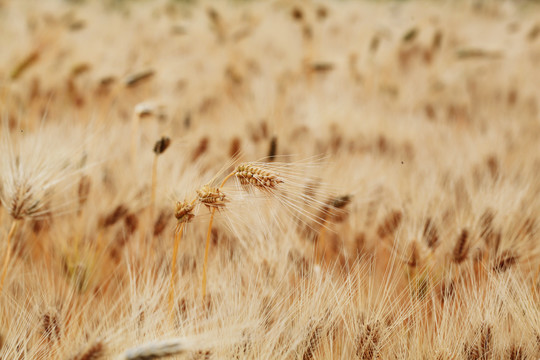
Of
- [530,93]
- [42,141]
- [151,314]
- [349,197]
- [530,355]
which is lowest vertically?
[530,355]

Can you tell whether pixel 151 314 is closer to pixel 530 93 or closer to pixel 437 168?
pixel 437 168

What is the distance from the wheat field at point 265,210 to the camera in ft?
2.78

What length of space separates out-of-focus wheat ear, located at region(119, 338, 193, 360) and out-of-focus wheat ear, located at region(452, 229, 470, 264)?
86 centimetres

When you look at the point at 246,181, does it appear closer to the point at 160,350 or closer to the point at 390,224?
the point at 160,350

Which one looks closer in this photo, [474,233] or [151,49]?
[474,233]

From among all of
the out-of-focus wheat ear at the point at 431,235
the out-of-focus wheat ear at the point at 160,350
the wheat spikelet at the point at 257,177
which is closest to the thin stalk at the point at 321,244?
the out-of-focus wheat ear at the point at 431,235

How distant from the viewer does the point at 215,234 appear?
1250 mm

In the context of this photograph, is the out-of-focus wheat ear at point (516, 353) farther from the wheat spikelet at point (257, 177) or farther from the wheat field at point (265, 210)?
the wheat spikelet at point (257, 177)

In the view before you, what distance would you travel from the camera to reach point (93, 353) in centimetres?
63

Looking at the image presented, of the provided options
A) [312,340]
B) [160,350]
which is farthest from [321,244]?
[160,350]

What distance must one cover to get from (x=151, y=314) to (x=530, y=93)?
3370 mm

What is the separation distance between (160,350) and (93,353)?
0.13 metres

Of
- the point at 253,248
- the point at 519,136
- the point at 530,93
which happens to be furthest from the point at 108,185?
the point at 530,93

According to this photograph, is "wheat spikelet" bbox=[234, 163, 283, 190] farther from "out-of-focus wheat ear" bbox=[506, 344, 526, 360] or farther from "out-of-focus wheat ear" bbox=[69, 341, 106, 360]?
"out-of-focus wheat ear" bbox=[506, 344, 526, 360]
